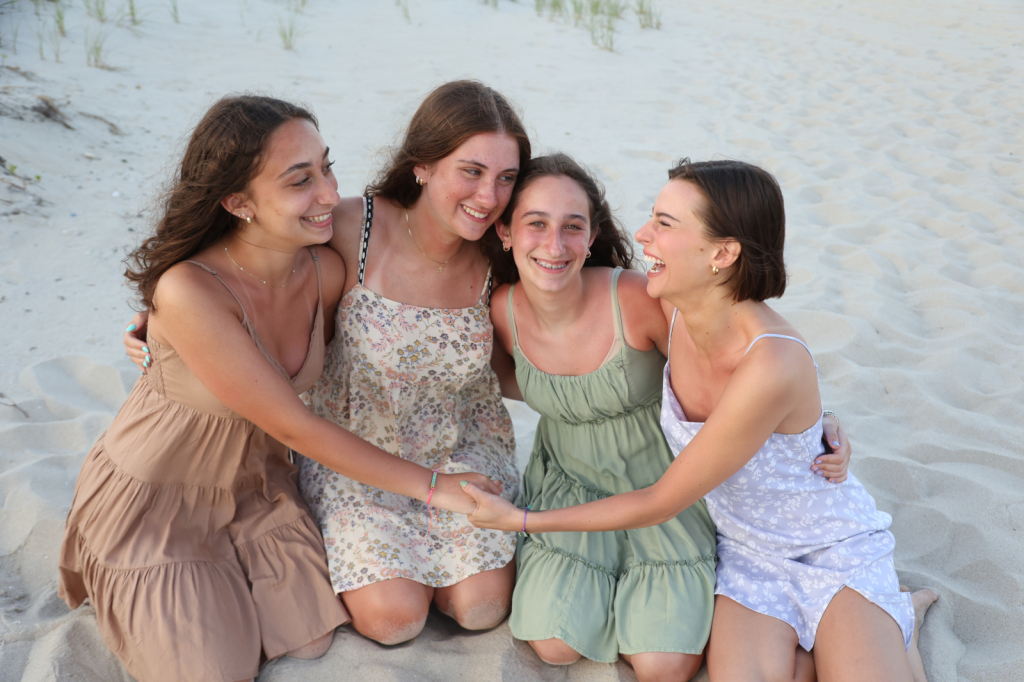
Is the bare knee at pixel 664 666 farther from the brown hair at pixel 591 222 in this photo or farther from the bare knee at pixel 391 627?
the brown hair at pixel 591 222

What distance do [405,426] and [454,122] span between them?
1140 millimetres

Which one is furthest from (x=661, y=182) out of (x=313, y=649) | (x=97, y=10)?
(x=97, y=10)

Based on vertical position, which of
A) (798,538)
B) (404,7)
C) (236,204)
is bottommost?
(798,538)

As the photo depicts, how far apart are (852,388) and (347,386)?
237cm

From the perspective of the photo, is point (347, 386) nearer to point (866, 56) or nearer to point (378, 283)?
point (378, 283)

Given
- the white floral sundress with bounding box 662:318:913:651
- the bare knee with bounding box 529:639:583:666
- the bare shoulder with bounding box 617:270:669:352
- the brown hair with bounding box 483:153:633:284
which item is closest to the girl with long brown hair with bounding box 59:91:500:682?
the bare knee with bounding box 529:639:583:666

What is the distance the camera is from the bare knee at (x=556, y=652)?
95.2 inches

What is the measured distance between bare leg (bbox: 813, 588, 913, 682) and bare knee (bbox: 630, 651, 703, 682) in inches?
14.6

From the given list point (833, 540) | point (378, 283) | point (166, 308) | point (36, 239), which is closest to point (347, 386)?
point (378, 283)

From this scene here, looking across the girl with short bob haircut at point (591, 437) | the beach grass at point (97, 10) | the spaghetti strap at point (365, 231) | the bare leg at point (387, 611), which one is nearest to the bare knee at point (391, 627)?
the bare leg at point (387, 611)

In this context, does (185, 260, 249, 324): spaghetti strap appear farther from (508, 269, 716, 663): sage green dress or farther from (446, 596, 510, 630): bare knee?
(446, 596, 510, 630): bare knee

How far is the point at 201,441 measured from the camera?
2535 mm

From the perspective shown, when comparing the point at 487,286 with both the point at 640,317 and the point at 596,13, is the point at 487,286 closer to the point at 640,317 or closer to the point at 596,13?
the point at 640,317

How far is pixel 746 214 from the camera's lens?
2.24 metres
